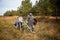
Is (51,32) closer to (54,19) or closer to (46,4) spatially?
(54,19)

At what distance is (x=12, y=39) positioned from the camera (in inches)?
110

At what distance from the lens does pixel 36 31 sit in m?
2.92

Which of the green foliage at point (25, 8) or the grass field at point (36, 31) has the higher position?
the green foliage at point (25, 8)

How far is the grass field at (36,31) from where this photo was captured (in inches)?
110

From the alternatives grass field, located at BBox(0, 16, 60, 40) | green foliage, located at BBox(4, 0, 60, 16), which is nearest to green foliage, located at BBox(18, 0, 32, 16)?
green foliage, located at BBox(4, 0, 60, 16)

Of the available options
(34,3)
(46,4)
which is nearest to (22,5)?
(34,3)

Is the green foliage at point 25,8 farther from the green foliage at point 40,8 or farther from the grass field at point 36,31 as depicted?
the grass field at point 36,31

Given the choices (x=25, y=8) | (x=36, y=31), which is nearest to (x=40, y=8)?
(x=25, y=8)

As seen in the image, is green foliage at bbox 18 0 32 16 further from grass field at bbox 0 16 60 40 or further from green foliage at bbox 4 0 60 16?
grass field at bbox 0 16 60 40

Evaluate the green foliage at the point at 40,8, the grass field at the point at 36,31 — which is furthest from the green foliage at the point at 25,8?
the grass field at the point at 36,31

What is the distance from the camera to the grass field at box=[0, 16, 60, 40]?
2.79 metres

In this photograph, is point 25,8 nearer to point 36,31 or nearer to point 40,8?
point 40,8

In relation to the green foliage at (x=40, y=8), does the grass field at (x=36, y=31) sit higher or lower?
lower

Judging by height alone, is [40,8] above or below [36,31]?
above
